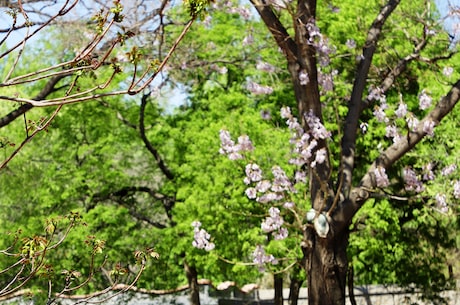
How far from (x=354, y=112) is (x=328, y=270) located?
1990 millimetres

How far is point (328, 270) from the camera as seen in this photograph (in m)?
7.89

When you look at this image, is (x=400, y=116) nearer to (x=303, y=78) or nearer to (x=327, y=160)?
(x=327, y=160)

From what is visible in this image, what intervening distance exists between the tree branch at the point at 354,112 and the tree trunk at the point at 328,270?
605 millimetres

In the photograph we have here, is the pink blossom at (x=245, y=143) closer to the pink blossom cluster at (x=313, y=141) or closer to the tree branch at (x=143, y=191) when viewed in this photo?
the pink blossom cluster at (x=313, y=141)

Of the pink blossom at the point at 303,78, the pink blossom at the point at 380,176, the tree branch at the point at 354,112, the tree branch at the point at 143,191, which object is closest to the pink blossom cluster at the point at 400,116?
the tree branch at the point at 354,112

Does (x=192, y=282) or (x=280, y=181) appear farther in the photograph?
(x=192, y=282)

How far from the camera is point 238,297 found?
Result: 2080cm

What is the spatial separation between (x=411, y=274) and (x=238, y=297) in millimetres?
6773

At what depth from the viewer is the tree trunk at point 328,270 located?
788 centimetres

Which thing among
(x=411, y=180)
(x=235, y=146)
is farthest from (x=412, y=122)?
(x=235, y=146)

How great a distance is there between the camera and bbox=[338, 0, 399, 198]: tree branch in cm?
816

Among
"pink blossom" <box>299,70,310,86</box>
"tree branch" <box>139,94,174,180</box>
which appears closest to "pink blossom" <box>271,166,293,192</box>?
"pink blossom" <box>299,70,310,86</box>

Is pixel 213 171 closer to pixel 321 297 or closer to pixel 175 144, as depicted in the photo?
pixel 175 144

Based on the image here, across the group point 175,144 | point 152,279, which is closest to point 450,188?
point 175,144
